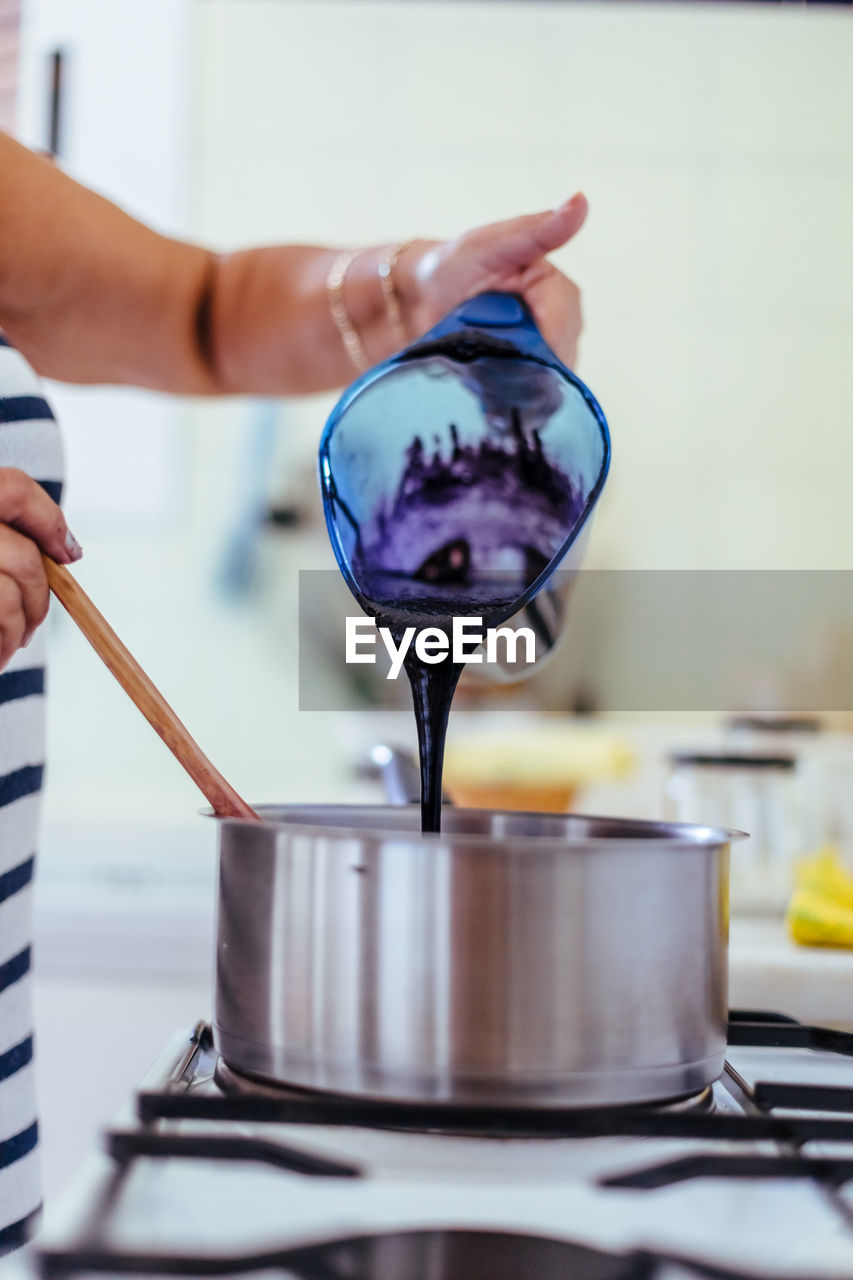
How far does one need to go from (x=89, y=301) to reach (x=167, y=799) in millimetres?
1327

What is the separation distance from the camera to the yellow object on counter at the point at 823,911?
78 cm

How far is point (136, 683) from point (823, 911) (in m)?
0.55

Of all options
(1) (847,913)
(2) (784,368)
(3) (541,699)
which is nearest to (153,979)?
(1) (847,913)

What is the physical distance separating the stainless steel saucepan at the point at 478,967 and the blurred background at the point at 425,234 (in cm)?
143

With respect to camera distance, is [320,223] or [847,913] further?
[320,223]

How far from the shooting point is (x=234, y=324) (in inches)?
29.5

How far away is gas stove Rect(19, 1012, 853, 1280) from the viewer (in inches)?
11.7

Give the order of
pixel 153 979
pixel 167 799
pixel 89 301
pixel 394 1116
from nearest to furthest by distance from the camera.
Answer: pixel 394 1116
pixel 89 301
pixel 153 979
pixel 167 799

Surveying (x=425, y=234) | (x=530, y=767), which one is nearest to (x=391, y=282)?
(x=530, y=767)

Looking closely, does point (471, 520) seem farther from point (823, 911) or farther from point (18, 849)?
point (823, 911)

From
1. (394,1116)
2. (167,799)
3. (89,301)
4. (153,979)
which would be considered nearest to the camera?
(394,1116)

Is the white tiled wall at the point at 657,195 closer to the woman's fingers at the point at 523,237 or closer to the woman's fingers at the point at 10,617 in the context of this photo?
the woman's fingers at the point at 523,237

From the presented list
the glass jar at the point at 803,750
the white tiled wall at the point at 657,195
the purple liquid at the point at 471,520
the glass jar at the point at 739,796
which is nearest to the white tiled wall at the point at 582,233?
the white tiled wall at the point at 657,195

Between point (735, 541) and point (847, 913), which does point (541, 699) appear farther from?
point (847, 913)
